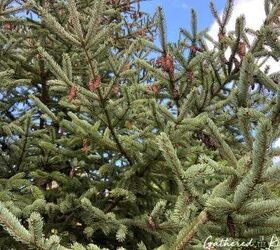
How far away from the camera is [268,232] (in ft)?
8.58

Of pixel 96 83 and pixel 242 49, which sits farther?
pixel 242 49

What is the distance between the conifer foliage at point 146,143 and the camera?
2451 millimetres

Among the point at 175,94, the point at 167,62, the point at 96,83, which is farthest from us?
the point at 175,94

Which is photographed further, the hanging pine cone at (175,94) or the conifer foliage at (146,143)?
the hanging pine cone at (175,94)

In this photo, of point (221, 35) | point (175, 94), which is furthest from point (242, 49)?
point (175, 94)

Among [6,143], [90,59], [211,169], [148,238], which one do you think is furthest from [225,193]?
[6,143]

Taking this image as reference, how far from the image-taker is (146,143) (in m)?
4.26

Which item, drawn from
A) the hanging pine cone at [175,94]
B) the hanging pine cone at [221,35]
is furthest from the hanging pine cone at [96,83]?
the hanging pine cone at [221,35]

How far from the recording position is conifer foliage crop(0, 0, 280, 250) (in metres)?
2.45

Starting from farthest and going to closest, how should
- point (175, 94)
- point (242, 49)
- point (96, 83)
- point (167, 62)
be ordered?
1. point (175, 94)
2. point (242, 49)
3. point (167, 62)
4. point (96, 83)

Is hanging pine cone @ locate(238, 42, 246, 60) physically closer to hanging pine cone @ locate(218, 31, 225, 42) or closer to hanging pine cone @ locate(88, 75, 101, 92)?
hanging pine cone @ locate(218, 31, 225, 42)

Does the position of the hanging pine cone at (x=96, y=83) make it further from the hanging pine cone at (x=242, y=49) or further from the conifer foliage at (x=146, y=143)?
the hanging pine cone at (x=242, y=49)

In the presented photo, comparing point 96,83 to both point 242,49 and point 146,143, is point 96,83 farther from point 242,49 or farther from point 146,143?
point 242,49

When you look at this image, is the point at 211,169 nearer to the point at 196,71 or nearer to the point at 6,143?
the point at 196,71
